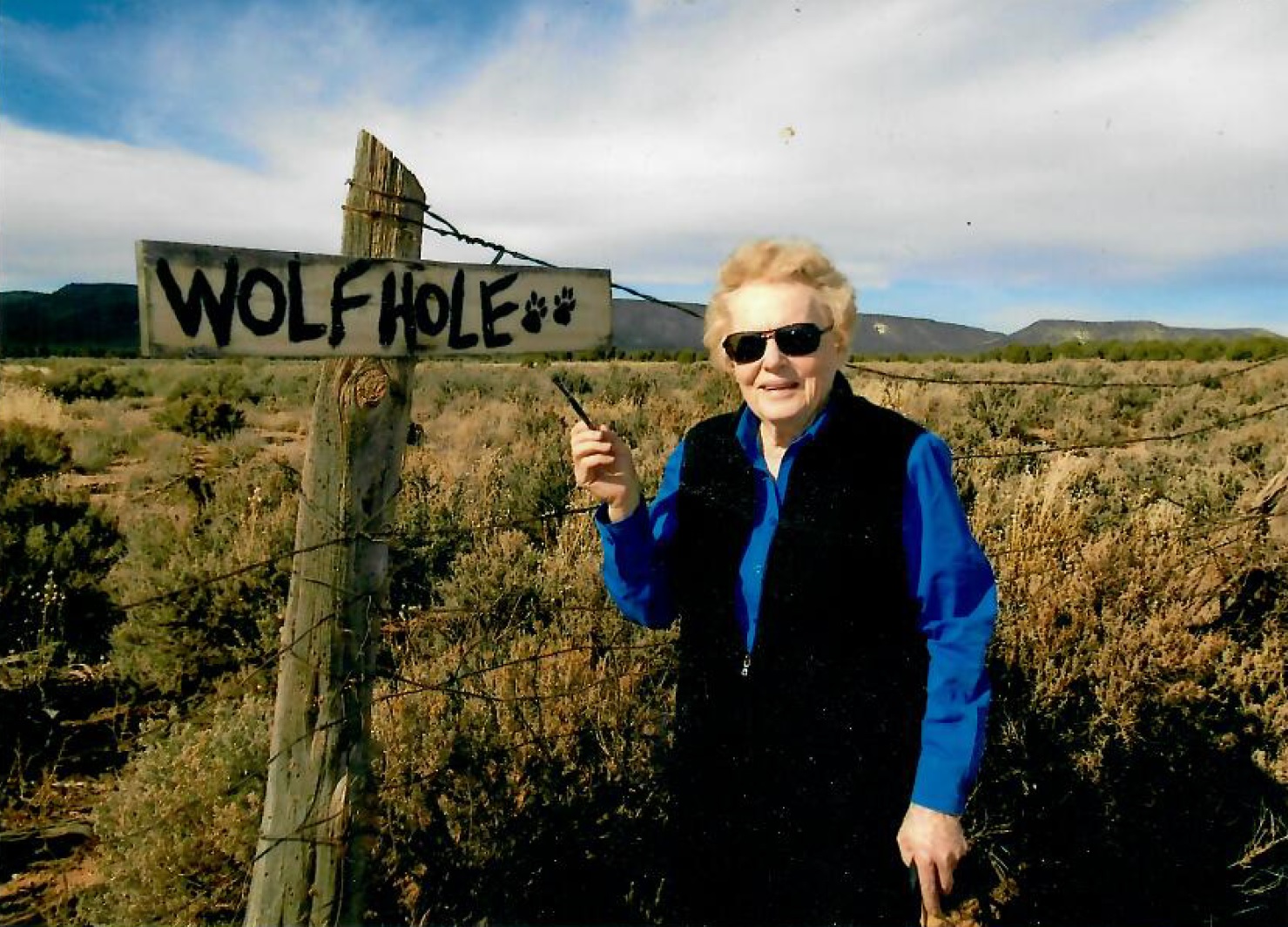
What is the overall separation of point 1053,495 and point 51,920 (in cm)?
529

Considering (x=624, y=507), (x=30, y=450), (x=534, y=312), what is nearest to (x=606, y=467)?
(x=624, y=507)

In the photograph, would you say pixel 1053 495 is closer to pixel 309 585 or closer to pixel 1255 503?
pixel 1255 503

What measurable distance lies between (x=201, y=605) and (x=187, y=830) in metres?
2.17

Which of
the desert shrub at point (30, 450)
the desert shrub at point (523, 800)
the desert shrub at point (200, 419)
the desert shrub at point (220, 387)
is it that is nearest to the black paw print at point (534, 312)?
the desert shrub at point (523, 800)

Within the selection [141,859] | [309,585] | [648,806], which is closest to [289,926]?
[309,585]

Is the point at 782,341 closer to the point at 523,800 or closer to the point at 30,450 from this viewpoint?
the point at 523,800

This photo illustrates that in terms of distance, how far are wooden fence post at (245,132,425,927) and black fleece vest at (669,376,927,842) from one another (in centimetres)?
82

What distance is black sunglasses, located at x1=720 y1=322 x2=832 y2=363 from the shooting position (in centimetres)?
189

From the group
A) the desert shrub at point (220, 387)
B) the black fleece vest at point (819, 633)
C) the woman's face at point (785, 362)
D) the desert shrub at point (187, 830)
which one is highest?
the desert shrub at point (220, 387)

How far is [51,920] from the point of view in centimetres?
317

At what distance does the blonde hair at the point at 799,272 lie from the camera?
6.28 feet

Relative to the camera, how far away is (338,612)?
1931mm

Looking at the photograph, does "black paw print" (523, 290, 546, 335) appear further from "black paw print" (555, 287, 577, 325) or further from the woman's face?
the woman's face

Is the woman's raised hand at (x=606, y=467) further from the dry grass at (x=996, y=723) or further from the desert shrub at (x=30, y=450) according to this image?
the desert shrub at (x=30, y=450)
